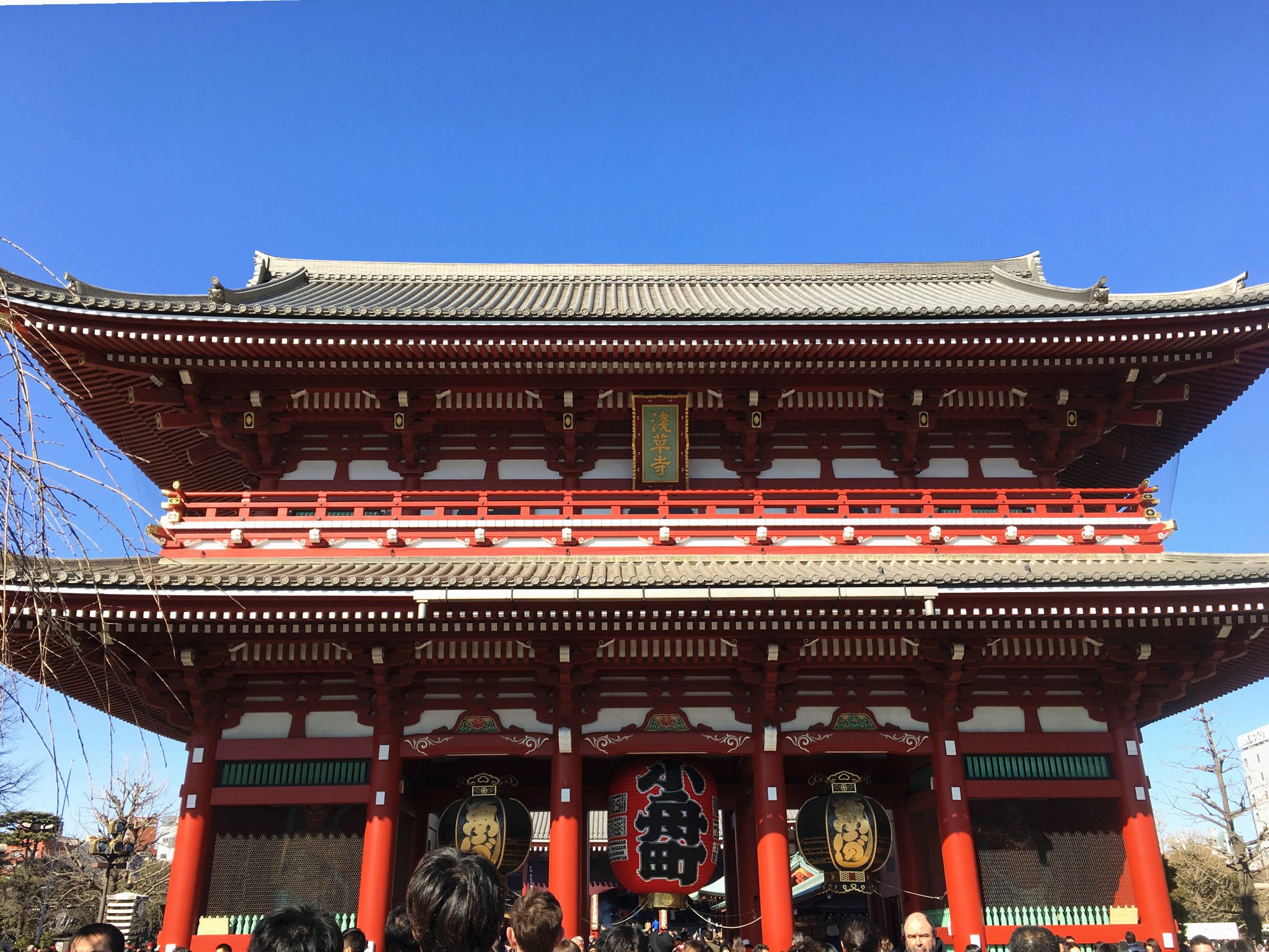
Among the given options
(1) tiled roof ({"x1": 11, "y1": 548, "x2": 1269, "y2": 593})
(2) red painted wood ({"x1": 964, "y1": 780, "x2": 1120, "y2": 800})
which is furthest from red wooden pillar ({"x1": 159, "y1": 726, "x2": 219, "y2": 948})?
(2) red painted wood ({"x1": 964, "y1": 780, "x2": 1120, "y2": 800})

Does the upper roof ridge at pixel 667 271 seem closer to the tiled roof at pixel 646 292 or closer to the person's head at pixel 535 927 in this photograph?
the tiled roof at pixel 646 292

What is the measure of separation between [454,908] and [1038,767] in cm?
1050

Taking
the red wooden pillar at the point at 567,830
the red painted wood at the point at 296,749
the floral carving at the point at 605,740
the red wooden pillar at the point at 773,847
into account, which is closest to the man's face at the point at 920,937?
the red wooden pillar at the point at 773,847

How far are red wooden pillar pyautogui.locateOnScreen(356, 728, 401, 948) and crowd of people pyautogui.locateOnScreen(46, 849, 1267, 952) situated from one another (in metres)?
5.06

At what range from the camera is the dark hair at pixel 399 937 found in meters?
3.47

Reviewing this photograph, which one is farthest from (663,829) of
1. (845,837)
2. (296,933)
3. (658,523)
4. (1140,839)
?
(296,933)

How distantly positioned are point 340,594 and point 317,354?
13.2 feet

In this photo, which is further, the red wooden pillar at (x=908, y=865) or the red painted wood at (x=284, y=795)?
the red wooden pillar at (x=908, y=865)

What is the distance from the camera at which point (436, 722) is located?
11.3m

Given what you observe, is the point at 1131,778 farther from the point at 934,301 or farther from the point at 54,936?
the point at 54,936

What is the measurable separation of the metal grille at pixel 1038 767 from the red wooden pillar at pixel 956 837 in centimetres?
25

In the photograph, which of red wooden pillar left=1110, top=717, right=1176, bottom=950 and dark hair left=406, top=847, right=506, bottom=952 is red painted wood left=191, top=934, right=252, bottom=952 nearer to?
dark hair left=406, top=847, right=506, bottom=952

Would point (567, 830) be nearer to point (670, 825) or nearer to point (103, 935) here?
point (670, 825)

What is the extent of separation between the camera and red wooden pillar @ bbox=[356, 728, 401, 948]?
10078 millimetres
